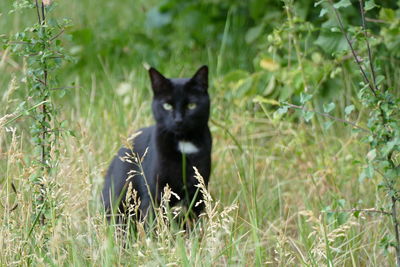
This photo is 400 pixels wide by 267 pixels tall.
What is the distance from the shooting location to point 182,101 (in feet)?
10.7

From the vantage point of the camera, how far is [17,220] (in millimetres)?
2447

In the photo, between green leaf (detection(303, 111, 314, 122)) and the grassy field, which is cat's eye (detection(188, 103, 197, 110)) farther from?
green leaf (detection(303, 111, 314, 122))

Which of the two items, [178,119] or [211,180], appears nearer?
[178,119]

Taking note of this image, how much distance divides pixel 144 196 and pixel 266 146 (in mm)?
1274

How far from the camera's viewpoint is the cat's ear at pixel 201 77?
328 centimetres

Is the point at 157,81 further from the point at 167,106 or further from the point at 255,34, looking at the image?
the point at 255,34

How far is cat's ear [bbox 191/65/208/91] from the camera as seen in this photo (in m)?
3.28

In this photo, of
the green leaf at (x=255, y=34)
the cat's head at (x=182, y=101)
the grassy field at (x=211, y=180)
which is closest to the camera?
the grassy field at (x=211, y=180)

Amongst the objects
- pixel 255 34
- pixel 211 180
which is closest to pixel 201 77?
pixel 211 180

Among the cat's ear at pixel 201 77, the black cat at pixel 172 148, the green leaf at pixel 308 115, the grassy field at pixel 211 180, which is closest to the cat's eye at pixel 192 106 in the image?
the black cat at pixel 172 148

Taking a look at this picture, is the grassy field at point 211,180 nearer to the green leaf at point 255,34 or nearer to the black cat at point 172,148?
the black cat at point 172,148

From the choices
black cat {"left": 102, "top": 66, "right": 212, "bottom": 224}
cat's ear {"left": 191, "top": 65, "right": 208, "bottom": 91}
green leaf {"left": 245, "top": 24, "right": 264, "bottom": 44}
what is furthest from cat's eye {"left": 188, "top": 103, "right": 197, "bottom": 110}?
green leaf {"left": 245, "top": 24, "right": 264, "bottom": 44}

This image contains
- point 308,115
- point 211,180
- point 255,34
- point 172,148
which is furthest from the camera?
point 255,34

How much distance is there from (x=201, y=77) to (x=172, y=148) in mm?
401
